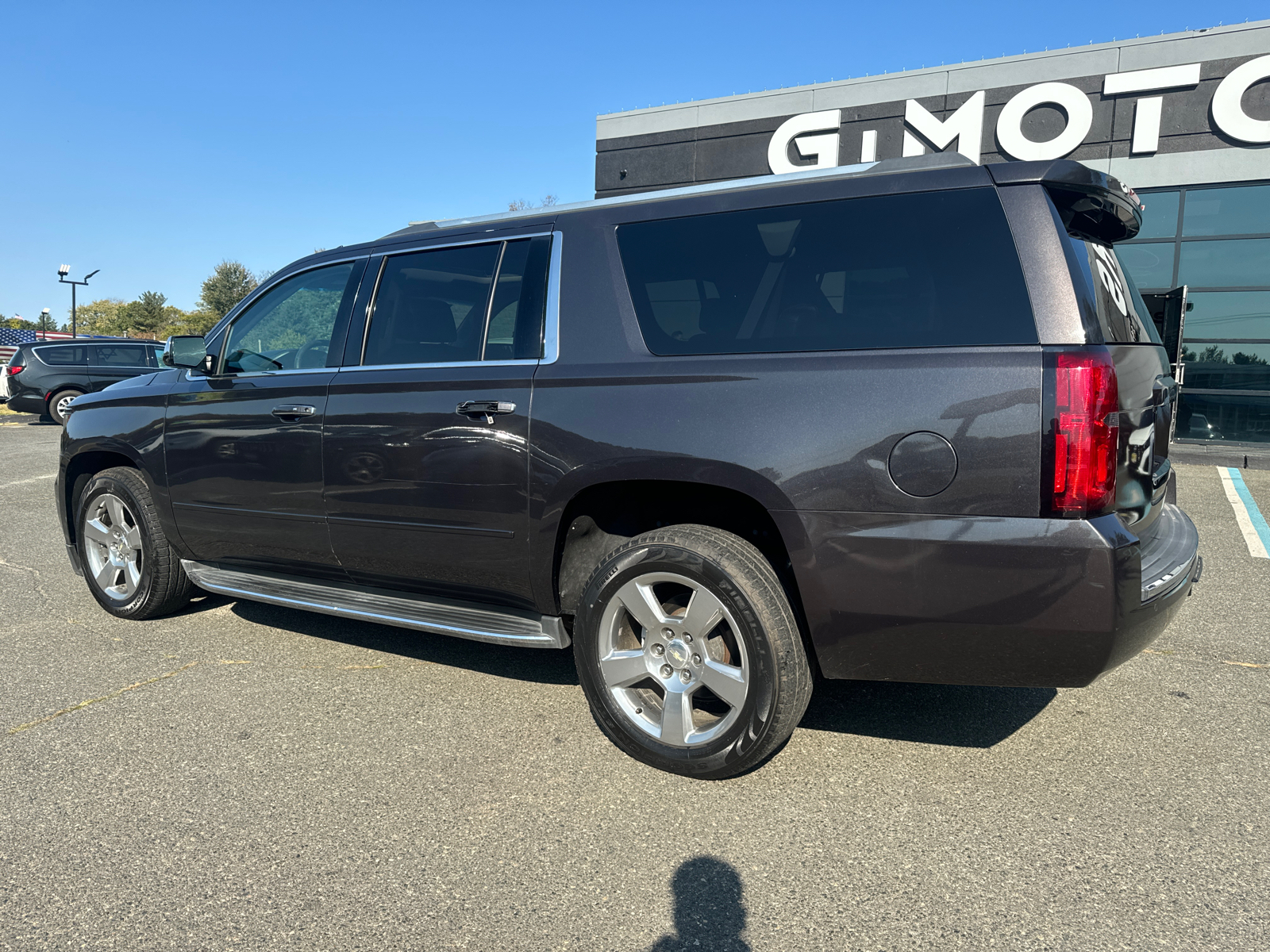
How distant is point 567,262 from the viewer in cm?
333

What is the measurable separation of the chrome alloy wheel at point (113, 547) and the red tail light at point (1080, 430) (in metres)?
4.32

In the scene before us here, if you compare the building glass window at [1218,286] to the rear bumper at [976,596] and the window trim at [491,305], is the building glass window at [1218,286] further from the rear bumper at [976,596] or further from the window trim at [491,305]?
the rear bumper at [976,596]

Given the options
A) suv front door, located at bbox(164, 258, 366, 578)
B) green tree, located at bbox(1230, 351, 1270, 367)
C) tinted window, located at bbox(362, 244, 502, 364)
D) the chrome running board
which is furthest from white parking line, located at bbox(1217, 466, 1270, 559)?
suv front door, located at bbox(164, 258, 366, 578)

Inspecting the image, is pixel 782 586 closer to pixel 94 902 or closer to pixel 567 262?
pixel 567 262

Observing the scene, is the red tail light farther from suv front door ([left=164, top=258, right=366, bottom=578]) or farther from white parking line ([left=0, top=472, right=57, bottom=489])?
white parking line ([left=0, top=472, right=57, bottom=489])

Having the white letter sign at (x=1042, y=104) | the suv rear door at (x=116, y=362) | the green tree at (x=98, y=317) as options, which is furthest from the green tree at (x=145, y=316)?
the white letter sign at (x=1042, y=104)

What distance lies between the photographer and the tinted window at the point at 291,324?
4.00 metres

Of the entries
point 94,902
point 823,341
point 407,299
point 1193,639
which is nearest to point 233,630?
point 407,299

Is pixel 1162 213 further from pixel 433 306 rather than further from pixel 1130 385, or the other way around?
pixel 433 306

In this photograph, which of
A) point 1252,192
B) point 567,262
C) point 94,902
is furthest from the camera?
point 1252,192

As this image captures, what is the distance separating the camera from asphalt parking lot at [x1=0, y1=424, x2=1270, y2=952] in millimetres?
2166

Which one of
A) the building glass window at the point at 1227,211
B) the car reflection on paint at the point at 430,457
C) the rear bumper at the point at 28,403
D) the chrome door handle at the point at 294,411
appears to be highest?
the building glass window at the point at 1227,211

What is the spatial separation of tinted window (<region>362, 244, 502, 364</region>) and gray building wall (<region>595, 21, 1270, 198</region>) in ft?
30.3

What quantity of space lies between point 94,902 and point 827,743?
226 cm
